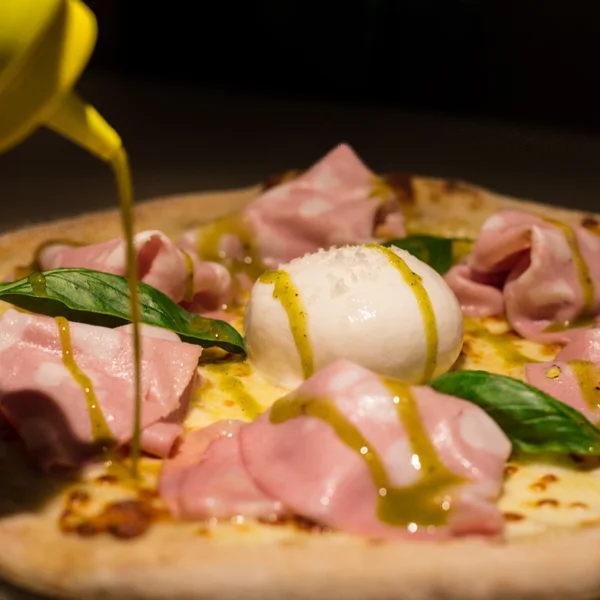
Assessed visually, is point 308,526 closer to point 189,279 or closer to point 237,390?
point 237,390

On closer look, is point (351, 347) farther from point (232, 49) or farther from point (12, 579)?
point (232, 49)

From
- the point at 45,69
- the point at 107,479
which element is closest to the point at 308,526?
the point at 107,479

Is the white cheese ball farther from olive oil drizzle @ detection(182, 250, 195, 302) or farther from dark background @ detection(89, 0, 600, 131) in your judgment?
dark background @ detection(89, 0, 600, 131)

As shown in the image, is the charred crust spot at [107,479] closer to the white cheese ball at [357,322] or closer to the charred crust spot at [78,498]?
the charred crust spot at [78,498]

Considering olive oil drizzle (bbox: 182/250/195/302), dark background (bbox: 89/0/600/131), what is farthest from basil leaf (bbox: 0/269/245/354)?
dark background (bbox: 89/0/600/131)

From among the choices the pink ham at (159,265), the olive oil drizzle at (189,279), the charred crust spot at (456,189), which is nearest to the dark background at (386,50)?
the charred crust spot at (456,189)
